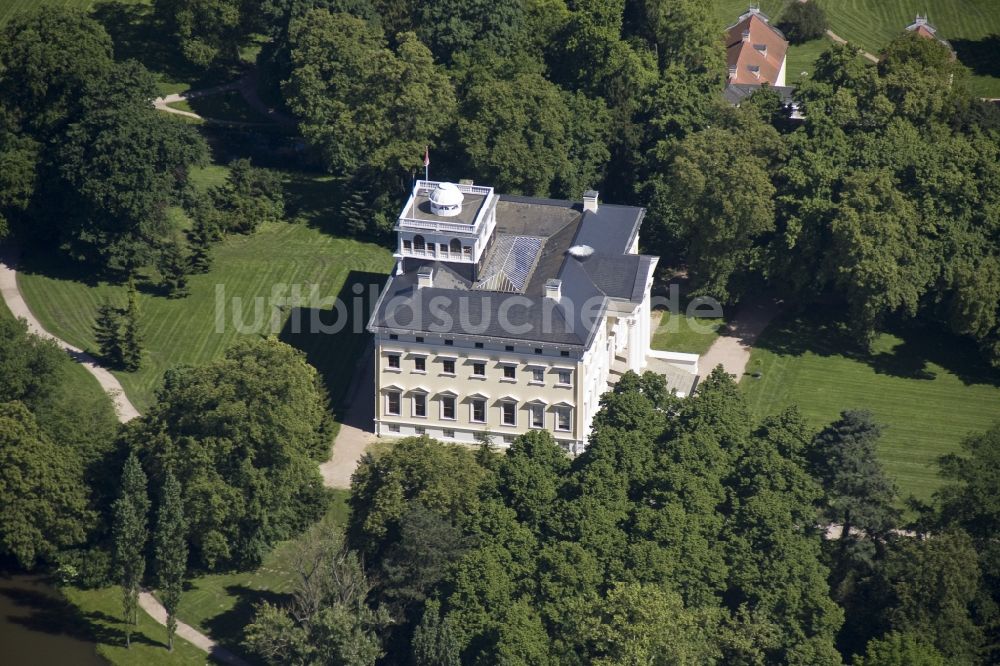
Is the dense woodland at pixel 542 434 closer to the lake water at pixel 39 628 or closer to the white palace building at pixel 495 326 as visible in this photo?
the lake water at pixel 39 628

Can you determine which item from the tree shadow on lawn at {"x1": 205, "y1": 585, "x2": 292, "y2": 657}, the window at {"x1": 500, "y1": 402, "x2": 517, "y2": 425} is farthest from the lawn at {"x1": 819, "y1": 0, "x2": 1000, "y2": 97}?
the tree shadow on lawn at {"x1": 205, "y1": 585, "x2": 292, "y2": 657}

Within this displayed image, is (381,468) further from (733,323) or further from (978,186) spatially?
(978,186)

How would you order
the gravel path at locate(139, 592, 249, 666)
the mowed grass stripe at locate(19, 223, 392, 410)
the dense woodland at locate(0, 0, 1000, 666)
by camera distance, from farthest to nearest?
the mowed grass stripe at locate(19, 223, 392, 410), the gravel path at locate(139, 592, 249, 666), the dense woodland at locate(0, 0, 1000, 666)

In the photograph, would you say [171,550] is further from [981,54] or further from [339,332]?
[981,54]

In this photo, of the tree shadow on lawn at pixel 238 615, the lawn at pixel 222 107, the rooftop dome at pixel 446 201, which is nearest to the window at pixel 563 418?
the rooftop dome at pixel 446 201

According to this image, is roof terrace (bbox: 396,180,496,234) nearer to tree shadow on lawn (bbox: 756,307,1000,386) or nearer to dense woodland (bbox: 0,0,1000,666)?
dense woodland (bbox: 0,0,1000,666)
